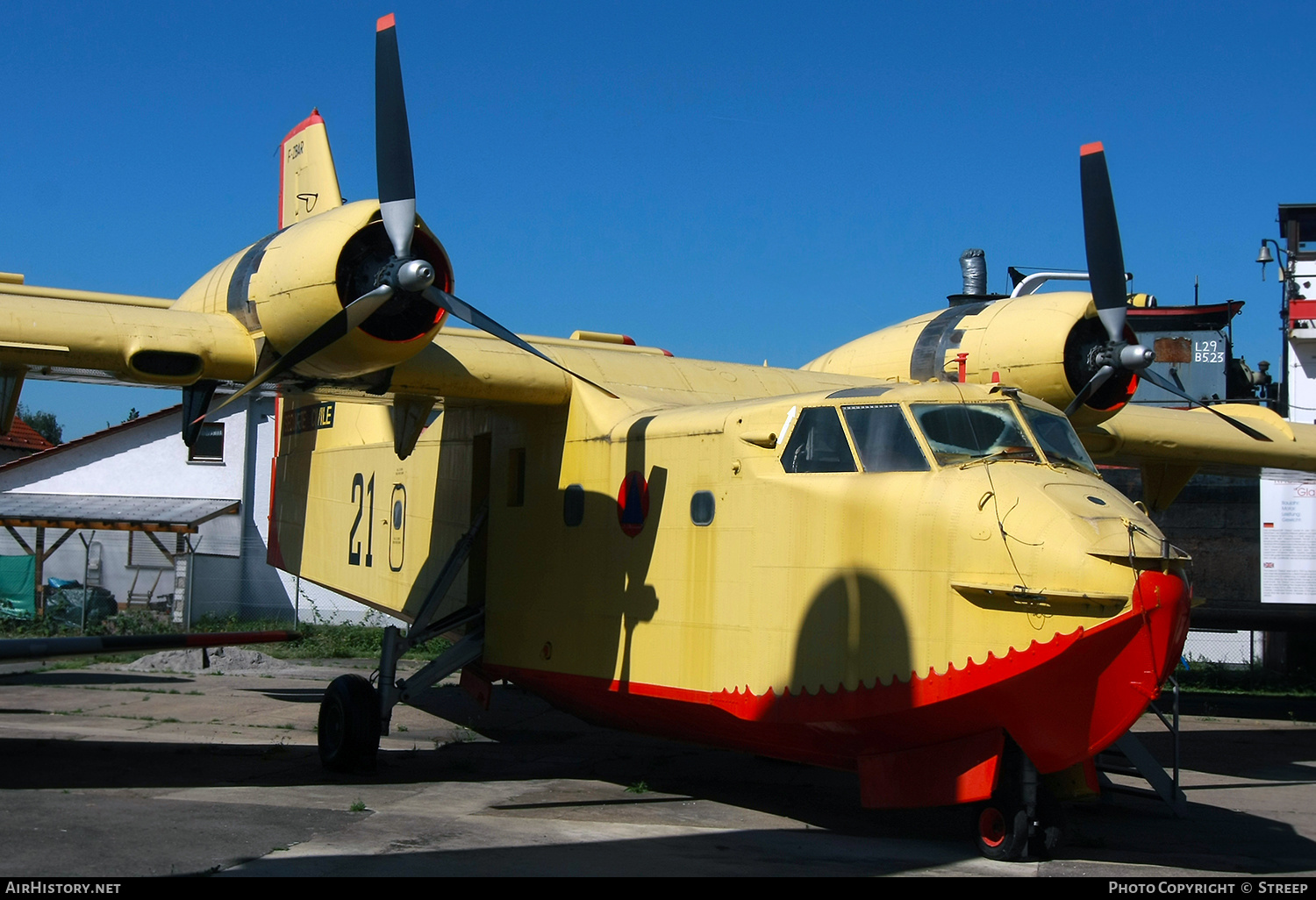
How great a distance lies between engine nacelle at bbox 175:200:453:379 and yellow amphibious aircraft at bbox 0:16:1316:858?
21 mm

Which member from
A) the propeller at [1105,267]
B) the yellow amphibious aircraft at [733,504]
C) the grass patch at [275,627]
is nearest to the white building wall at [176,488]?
the grass patch at [275,627]

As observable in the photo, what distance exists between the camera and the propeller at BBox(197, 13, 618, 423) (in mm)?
8289

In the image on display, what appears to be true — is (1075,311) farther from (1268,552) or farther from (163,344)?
(1268,552)

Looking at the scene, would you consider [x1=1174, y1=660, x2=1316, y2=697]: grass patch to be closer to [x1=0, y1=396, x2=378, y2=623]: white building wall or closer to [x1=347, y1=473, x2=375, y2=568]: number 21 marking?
[x1=347, y1=473, x2=375, y2=568]: number 21 marking

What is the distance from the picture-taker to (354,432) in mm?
13688

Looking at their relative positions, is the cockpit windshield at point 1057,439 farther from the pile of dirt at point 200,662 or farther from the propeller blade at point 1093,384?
the pile of dirt at point 200,662

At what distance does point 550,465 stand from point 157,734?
5.45 metres

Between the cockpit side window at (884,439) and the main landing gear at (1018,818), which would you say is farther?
the cockpit side window at (884,439)

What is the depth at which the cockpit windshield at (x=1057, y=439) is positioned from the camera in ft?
25.5

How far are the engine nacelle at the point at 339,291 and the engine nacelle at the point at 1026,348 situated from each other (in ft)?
15.7

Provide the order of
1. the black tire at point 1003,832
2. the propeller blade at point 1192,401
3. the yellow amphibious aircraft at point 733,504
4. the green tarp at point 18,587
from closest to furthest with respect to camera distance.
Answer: the yellow amphibious aircraft at point 733,504
the black tire at point 1003,832
the propeller blade at point 1192,401
the green tarp at point 18,587

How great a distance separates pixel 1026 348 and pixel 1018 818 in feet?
17.3

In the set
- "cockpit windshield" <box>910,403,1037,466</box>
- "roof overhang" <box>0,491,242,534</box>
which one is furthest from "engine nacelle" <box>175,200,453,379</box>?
"roof overhang" <box>0,491,242,534</box>
